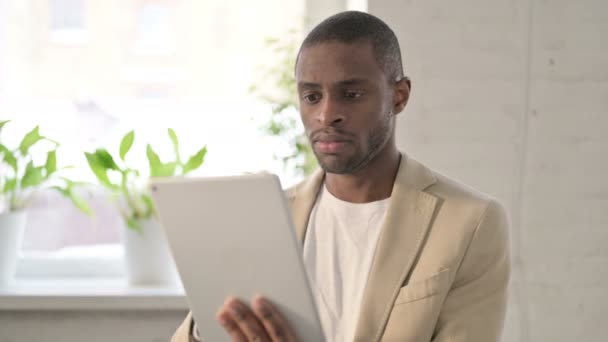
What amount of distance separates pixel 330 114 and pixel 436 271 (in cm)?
35

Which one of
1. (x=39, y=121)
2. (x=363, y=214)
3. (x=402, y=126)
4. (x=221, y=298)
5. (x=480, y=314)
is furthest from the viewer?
(x=39, y=121)

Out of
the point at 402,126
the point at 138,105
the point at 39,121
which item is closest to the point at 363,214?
the point at 402,126

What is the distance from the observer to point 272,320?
125cm

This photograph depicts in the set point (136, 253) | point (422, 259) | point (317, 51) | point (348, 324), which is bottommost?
point (136, 253)

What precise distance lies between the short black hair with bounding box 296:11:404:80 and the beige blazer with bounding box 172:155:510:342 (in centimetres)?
24

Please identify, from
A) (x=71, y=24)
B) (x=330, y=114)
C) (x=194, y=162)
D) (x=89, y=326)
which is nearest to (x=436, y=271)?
(x=330, y=114)

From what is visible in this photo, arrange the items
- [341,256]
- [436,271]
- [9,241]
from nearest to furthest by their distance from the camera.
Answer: [436,271]
[341,256]
[9,241]

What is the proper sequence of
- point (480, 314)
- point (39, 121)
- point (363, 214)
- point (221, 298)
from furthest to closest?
point (39, 121) → point (363, 214) → point (480, 314) → point (221, 298)

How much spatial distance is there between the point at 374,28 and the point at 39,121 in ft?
5.03

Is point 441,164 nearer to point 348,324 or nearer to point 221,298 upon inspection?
point 348,324

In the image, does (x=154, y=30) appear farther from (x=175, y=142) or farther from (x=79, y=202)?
(x=79, y=202)

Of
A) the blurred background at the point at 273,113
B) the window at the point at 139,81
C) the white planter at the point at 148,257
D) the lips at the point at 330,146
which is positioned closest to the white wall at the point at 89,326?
the blurred background at the point at 273,113

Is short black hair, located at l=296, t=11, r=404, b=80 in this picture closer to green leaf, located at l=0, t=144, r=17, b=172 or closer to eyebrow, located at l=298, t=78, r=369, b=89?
eyebrow, located at l=298, t=78, r=369, b=89

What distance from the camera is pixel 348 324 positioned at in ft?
5.12
